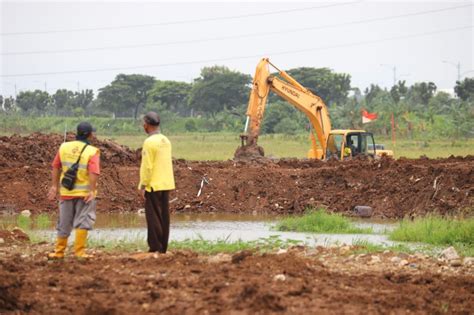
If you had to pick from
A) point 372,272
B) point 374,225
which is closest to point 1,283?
point 372,272

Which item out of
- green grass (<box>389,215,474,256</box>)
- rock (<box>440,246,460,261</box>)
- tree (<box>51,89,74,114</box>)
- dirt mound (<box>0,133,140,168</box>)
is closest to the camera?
rock (<box>440,246,460,261</box>)

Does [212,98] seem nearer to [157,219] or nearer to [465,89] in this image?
[465,89]

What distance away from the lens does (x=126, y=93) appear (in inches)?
3861

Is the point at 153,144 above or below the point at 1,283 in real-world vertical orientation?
above

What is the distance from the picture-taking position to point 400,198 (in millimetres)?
23938

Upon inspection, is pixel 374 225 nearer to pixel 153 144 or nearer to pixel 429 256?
pixel 429 256

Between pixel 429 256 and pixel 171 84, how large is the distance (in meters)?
88.1

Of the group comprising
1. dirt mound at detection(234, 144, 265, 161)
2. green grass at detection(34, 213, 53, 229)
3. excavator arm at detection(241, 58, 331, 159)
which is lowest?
green grass at detection(34, 213, 53, 229)

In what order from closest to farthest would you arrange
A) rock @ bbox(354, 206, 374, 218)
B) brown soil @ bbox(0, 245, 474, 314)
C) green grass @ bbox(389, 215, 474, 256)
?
brown soil @ bbox(0, 245, 474, 314), green grass @ bbox(389, 215, 474, 256), rock @ bbox(354, 206, 374, 218)

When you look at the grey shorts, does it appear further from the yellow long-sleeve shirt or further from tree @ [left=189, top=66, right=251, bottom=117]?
tree @ [left=189, top=66, right=251, bottom=117]

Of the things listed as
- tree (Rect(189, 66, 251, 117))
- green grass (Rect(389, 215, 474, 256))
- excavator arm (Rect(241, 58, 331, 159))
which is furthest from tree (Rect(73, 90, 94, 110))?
green grass (Rect(389, 215, 474, 256))

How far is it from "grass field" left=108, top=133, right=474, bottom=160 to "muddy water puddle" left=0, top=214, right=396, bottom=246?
65.7ft

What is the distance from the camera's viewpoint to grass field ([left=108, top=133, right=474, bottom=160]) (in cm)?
4619

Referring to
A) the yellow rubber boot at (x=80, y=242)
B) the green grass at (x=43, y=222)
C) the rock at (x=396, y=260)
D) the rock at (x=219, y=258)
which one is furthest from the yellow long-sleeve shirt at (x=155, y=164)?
the green grass at (x=43, y=222)
